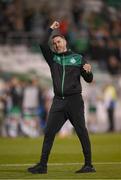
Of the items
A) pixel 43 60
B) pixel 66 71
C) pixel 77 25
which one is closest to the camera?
Answer: pixel 66 71

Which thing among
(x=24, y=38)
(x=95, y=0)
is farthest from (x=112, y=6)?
(x=24, y=38)

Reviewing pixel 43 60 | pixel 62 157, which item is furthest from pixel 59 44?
pixel 43 60

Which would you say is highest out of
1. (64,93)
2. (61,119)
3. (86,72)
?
(86,72)

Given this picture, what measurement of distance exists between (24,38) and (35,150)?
12323 mm

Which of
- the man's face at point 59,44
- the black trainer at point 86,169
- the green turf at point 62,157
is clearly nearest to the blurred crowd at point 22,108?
the green turf at point 62,157

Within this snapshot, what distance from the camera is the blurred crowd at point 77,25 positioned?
106 feet

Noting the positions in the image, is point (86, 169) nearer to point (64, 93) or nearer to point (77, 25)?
point (64, 93)

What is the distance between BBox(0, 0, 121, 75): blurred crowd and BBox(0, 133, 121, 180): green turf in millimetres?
6225

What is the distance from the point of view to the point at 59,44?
47.0 ft

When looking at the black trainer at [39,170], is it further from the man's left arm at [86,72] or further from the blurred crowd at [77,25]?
the blurred crowd at [77,25]

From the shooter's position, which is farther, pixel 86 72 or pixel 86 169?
pixel 86 169

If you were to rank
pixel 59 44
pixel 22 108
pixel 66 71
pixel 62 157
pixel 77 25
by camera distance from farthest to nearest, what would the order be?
1. pixel 77 25
2. pixel 22 108
3. pixel 62 157
4. pixel 66 71
5. pixel 59 44

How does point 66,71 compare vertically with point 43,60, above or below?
above

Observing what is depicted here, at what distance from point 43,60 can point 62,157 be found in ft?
47.0
